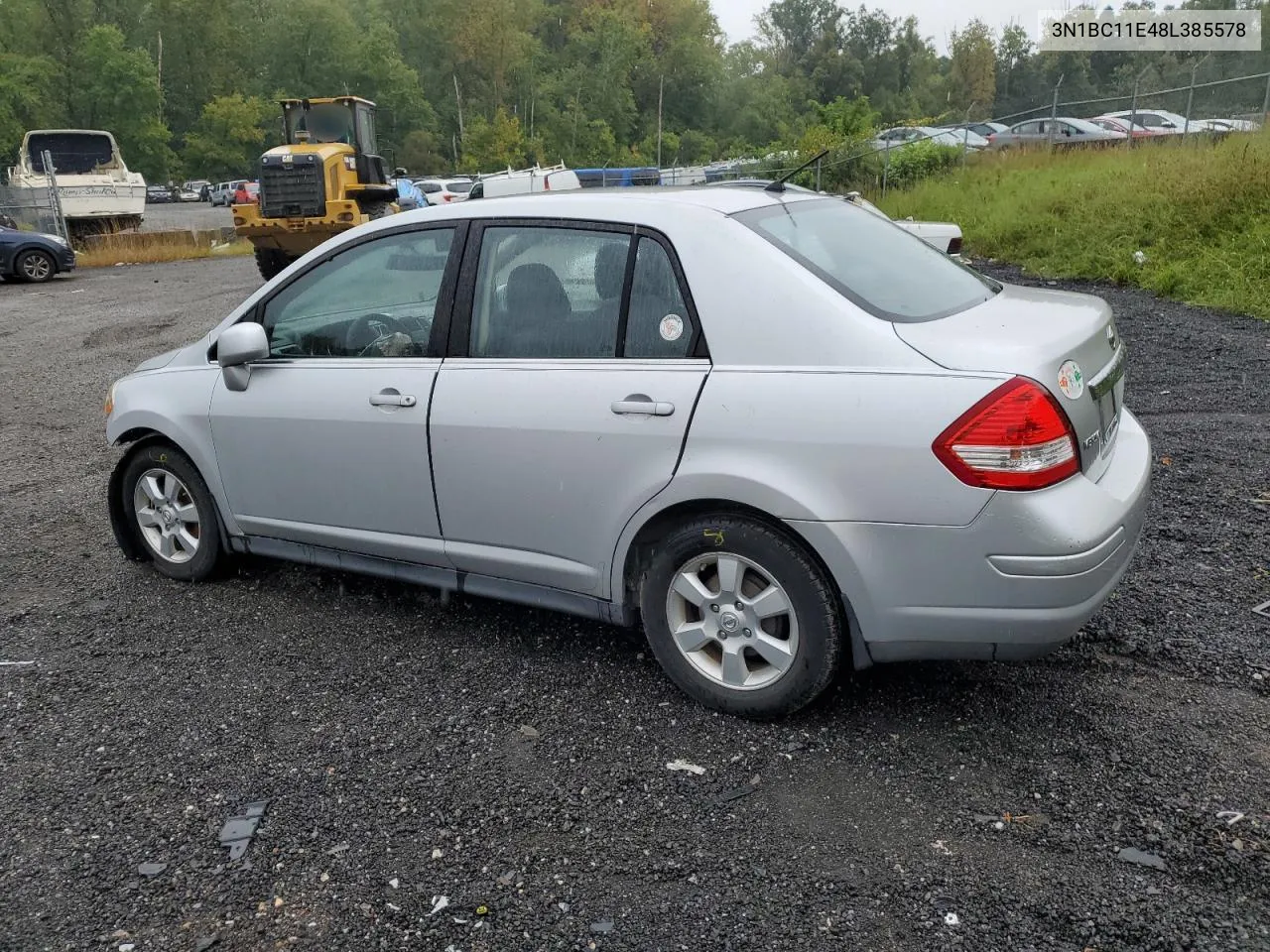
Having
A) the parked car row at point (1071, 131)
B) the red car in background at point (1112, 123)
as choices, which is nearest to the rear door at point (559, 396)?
the parked car row at point (1071, 131)

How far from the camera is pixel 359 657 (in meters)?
4.05

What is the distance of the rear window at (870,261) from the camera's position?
3.32 meters

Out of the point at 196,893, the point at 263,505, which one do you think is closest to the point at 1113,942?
the point at 196,893

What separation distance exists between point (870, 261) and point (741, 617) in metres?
1.32

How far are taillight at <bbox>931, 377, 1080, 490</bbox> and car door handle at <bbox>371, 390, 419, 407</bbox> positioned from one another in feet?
6.36

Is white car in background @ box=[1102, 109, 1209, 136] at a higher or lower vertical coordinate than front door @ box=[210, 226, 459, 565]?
higher

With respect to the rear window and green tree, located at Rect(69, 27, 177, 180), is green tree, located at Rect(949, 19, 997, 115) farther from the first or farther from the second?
the rear window

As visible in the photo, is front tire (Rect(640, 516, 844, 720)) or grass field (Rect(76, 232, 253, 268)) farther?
grass field (Rect(76, 232, 253, 268))

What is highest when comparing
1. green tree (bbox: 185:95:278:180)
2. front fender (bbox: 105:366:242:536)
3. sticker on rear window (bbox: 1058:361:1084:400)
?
green tree (bbox: 185:95:278:180)

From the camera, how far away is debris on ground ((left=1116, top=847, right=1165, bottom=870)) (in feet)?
8.70

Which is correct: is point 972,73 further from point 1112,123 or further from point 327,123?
point 327,123

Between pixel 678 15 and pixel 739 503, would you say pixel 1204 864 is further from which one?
pixel 678 15

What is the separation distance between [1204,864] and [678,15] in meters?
101

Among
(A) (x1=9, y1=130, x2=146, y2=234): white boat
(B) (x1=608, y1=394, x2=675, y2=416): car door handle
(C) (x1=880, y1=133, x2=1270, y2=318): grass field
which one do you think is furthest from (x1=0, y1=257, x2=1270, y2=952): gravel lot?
(A) (x1=9, y1=130, x2=146, y2=234): white boat
